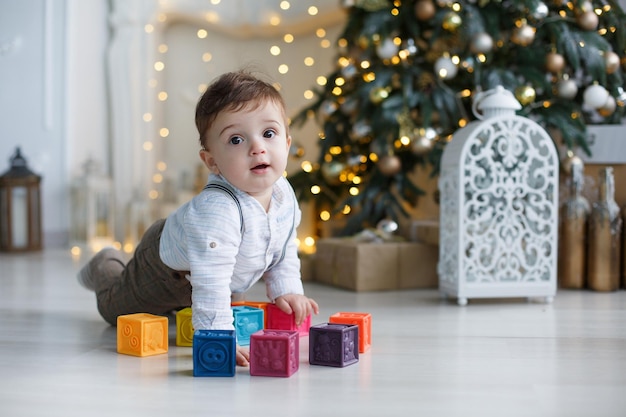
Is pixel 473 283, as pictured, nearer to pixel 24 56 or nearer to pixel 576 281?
pixel 576 281

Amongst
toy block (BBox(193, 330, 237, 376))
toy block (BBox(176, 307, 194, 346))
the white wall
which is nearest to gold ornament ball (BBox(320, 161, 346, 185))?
toy block (BBox(176, 307, 194, 346))

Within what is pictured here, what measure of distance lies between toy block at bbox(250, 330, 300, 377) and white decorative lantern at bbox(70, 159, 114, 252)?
249 centimetres

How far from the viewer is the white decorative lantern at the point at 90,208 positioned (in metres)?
3.65

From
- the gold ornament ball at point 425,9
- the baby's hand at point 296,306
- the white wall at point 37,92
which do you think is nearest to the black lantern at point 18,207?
the white wall at point 37,92

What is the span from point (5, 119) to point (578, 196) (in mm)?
2619

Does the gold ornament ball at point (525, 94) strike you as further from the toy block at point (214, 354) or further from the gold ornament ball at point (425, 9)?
the toy block at point (214, 354)

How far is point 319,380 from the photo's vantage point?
4.03 feet

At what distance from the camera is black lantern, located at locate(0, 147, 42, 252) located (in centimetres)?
339

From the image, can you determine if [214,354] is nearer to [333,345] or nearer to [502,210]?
[333,345]

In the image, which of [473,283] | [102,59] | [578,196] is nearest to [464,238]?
[473,283]

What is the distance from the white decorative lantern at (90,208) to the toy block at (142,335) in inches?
88.4

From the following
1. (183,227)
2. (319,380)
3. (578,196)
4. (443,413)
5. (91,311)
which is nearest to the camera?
(443,413)

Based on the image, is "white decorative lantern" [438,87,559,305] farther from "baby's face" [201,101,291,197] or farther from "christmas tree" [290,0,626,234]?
"baby's face" [201,101,291,197]

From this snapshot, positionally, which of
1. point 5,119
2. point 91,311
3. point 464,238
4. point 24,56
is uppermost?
point 24,56
